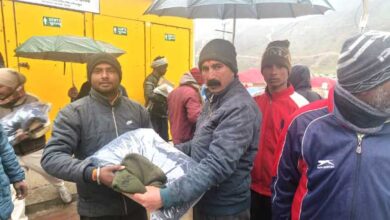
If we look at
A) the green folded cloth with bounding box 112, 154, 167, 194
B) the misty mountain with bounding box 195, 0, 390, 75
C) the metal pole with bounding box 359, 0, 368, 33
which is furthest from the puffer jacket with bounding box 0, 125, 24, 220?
the misty mountain with bounding box 195, 0, 390, 75

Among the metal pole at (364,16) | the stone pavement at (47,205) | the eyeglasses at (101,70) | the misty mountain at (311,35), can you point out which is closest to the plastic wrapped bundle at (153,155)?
the eyeglasses at (101,70)

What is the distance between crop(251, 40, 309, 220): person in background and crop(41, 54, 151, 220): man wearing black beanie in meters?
0.89

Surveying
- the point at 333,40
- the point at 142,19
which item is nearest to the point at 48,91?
the point at 142,19

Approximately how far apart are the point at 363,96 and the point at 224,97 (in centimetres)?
85

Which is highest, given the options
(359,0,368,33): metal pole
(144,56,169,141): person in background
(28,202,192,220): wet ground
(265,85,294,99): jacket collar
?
(359,0,368,33): metal pole

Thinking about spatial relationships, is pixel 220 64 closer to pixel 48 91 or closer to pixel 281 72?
pixel 281 72

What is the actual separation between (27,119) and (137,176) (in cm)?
228

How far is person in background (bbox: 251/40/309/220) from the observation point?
8.32 feet

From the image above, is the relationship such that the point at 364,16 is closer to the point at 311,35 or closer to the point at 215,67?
the point at 215,67

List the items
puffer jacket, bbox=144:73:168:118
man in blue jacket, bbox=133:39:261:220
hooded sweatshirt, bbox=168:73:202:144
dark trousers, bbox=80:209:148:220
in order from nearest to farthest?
man in blue jacket, bbox=133:39:261:220, dark trousers, bbox=80:209:148:220, hooded sweatshirt, bbox=168:73:202:144, puffer jacket, bbox=144:73:168:118

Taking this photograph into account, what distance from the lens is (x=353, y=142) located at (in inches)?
54.9

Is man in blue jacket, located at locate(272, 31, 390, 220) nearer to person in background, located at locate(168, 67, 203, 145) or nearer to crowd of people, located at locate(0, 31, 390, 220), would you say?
crowd of people, located at locate(0, 31, 390, 220)

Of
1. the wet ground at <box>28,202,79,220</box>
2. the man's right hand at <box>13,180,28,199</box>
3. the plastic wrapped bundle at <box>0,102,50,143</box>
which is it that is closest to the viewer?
the man's right hand at <box>13,180,28,199</box>

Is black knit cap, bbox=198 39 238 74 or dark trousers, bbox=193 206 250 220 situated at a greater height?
black knit cap, bbox=198 39 238 74
